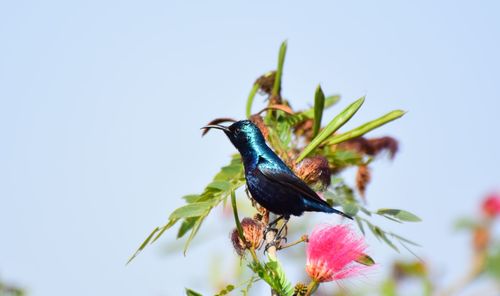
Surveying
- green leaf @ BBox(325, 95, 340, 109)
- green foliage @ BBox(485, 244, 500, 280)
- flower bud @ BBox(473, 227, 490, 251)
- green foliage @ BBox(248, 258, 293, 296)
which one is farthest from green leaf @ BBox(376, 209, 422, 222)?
flower bud @ BBox(473, 227, 490, 251)

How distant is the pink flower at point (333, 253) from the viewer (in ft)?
8.69

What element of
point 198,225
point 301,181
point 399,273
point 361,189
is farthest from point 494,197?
point 198,225

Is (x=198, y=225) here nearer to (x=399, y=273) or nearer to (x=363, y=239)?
(x=363, y=239)

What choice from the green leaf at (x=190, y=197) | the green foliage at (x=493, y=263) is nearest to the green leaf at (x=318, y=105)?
the green leaf at (x=190, y=197)

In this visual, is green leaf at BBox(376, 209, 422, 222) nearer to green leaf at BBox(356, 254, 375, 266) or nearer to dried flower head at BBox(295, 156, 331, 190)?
dried flower head at BBox(295, 156, 331, 190)

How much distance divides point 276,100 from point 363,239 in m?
1.19

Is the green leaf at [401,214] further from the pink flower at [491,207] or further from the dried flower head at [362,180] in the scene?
the pink flower at [491,207]

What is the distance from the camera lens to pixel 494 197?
5.64 metres

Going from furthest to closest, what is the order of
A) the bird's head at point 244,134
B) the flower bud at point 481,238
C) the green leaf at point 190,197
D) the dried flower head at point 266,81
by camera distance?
the flower bud at point 481,238 < the dried flower head at point 266,81 < the bird's head at point 244,134 < the green leaf at point 190,197

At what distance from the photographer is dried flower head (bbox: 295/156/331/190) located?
3115mm

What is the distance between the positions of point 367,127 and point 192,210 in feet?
2.98

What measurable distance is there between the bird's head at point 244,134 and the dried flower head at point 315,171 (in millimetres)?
368

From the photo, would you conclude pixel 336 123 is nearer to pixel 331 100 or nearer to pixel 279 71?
pixel 279 71

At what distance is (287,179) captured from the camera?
11.0ft
